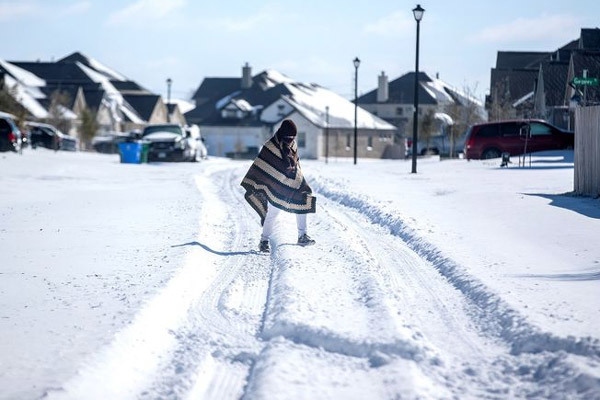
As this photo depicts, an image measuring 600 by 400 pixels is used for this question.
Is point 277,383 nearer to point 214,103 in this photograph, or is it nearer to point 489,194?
point 489,194

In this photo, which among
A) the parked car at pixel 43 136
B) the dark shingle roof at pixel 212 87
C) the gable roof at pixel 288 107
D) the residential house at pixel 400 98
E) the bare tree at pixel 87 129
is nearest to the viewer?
the parked car at pixel 43 136

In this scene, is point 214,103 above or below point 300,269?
above

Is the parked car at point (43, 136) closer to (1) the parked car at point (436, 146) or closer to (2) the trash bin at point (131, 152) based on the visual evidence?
(2) the trash bin at point (131, 152)

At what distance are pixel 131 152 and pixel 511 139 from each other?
15.8 meters

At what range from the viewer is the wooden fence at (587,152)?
16562mm

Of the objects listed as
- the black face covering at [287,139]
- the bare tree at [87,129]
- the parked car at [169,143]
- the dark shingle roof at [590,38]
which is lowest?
the black face covering at [287,139]

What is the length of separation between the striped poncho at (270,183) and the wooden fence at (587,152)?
24.7ft

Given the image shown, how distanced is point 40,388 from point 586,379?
3.16 meters

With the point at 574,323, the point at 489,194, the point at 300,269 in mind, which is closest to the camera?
the point at 574,323

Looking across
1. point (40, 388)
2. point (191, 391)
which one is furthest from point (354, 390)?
point (40, 388)

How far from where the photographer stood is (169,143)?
3953cm

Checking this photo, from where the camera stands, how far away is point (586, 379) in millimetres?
5301

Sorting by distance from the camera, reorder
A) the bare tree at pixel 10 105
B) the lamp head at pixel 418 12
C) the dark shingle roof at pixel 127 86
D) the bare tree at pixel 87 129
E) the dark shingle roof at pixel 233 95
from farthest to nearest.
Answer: the dark shingle roof at pixel 127 86 → the dark shingle roof at pixel 233 95 → the bare tree at pixel 87 129 → the bare tree at pixel 10 105 → the lamp head at pixel 418 12

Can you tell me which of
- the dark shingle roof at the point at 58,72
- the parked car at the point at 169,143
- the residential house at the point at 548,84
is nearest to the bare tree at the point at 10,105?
the parked car at the point at 169,143
